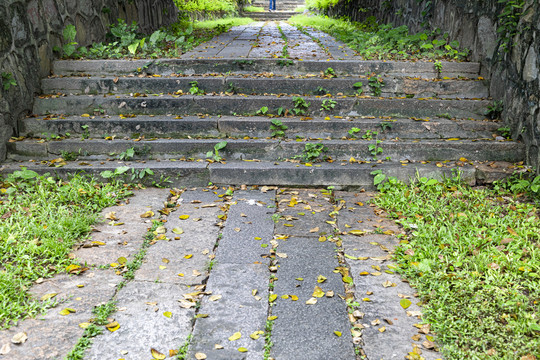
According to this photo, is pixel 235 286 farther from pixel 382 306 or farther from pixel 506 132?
pixel 506 132

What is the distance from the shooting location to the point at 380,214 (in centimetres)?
372

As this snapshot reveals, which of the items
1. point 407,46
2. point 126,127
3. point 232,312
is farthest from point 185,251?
point 407,46

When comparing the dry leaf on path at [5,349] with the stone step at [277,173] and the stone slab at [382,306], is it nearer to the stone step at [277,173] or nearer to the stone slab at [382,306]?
the stone slab at [382,306]

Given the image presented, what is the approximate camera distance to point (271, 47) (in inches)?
263

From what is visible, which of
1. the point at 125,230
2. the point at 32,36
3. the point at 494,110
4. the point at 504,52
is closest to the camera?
the point at 125,230

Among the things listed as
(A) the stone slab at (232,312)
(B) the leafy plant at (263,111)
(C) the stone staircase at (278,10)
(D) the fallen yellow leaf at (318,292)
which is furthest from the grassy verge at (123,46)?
(C) the stone staircase at (278,10)

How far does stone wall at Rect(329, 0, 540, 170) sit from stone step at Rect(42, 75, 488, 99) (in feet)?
1.48

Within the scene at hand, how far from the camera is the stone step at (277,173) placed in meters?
4.21

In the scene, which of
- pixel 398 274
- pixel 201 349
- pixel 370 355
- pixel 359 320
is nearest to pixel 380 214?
pixel 398 274

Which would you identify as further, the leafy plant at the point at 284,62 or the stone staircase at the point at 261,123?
the leafy plant at the point at 284,62

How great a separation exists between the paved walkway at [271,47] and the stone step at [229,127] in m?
1.31

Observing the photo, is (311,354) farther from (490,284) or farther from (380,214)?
(380,214)

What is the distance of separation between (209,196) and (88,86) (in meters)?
2.22

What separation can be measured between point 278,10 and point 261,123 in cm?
1799
